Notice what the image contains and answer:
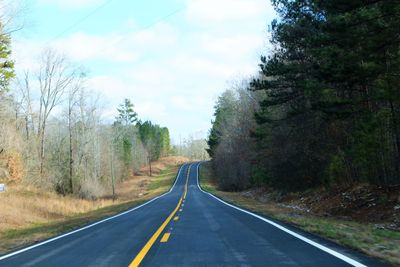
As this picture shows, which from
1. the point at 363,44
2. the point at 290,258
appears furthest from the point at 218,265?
the point at 363,44

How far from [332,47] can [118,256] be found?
11.0 m

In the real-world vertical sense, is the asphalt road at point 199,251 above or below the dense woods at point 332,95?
below

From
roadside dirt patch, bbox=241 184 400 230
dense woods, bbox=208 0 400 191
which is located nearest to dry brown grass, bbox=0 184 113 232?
roadside dirt patch, bbox=241 184 400 230

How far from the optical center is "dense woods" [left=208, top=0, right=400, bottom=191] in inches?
554

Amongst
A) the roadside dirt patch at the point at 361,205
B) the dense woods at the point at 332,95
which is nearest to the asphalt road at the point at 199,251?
the roadside dirt patch at the point at 361,205

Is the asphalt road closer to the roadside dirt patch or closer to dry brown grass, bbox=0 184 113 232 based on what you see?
the roadside dirt patch

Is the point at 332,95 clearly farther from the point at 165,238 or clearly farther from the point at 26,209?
the point at 26,209

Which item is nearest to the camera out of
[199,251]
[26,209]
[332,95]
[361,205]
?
[199,251]

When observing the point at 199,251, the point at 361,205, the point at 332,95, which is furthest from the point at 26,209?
the point at 199,251

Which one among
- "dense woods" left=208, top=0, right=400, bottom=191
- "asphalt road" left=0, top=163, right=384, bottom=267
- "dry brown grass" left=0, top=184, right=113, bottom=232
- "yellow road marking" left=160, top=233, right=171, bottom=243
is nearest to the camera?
"asphalt road" left=0, top=163, right=384, bottom=267

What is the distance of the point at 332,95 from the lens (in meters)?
19.1

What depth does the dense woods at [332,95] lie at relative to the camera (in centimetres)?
1408

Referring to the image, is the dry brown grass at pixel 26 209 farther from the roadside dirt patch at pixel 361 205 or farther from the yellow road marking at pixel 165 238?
the roadside dirt patch at pixel 361 205

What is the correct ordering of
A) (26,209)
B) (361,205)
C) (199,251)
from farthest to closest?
(26,209)
(361,205)
(199,251)
